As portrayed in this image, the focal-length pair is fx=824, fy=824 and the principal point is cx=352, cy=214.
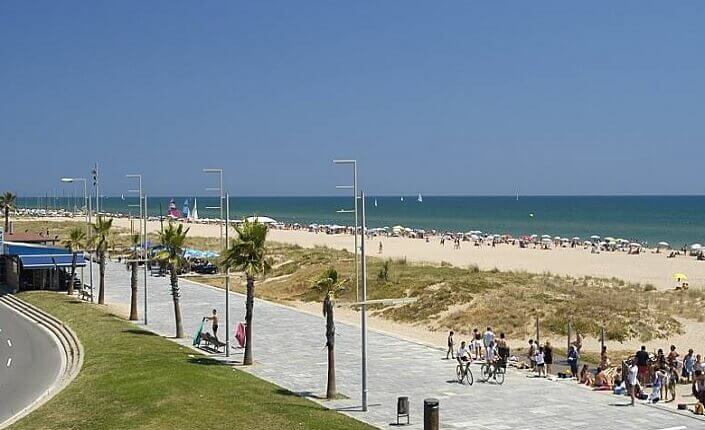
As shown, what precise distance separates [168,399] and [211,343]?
10113 mm

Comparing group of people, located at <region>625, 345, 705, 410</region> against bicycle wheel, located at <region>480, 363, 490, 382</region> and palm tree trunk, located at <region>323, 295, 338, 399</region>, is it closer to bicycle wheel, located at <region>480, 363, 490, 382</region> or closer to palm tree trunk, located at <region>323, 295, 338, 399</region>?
bicycle wheel, located at <region>480, 363, 490, 382</region>

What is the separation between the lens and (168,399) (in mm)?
21500

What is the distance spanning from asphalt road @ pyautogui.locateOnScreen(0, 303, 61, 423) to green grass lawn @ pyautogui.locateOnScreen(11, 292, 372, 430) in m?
1.26

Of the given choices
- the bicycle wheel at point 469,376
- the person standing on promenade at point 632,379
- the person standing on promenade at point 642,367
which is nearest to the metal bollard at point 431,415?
the bicycle wheel at point 469,376

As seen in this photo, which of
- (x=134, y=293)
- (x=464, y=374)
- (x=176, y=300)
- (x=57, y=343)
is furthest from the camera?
(x=134, y=293)

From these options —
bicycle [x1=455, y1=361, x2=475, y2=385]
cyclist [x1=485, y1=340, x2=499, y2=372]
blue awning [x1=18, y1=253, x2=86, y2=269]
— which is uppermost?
blue awning [x1=18, y1=253, x2=86, y2=269]

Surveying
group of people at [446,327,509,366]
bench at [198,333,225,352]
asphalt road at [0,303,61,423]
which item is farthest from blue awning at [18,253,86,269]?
group of people at [446,327,509,366]

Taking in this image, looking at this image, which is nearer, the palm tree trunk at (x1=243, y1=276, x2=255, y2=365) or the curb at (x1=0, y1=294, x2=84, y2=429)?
the curb at (x1=0, y1=294, x2=84, y2=429)

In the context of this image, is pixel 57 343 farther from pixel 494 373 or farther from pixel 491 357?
pixel 494 373

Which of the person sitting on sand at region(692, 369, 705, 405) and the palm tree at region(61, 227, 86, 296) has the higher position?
the palm tree at region(61, 227, 86, 296)

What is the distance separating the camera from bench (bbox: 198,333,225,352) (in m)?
30.9

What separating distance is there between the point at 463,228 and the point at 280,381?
407 feet

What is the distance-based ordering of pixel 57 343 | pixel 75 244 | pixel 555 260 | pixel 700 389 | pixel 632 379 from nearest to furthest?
pixel 700 389, pixel 632 379, pixel 57 343, pixel 75 244, pixel 555 260

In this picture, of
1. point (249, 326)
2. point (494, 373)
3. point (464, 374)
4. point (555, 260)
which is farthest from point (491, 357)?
point (555, 260)
